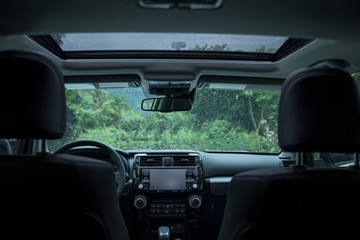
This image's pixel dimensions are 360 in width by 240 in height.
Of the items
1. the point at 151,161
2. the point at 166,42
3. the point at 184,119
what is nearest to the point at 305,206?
the point at 166,42

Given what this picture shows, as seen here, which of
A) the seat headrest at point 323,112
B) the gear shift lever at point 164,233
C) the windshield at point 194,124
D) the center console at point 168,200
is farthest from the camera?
the windshield at point 194,124

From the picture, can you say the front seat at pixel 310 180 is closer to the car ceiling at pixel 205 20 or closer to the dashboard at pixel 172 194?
the car ceiling at pixel 205 20

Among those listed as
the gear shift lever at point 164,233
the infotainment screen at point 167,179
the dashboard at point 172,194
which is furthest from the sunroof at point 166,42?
the gear shift lever at point 164,233

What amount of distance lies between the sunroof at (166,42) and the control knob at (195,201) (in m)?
1.85

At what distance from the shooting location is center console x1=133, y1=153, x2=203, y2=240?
4.12 metres

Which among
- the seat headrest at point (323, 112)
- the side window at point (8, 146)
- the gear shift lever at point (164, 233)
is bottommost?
the gear shift lever at point (164, 233)

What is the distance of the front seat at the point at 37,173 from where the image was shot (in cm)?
171

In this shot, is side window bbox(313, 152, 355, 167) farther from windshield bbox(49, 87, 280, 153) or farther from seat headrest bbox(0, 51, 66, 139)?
seat headrest bbox(0, 51, 66, 139)

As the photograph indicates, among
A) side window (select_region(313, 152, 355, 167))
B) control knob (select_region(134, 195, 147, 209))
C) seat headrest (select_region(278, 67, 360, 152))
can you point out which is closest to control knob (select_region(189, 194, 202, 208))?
control knob (select_region(134, 195, 147, 209))

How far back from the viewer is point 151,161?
14.0 feet

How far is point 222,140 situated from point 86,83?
7.31 feet

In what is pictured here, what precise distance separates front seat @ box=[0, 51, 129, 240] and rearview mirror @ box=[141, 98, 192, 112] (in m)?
2.41

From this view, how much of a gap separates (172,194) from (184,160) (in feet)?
1.56

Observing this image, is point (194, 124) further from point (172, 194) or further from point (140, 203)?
point (140, 203)
